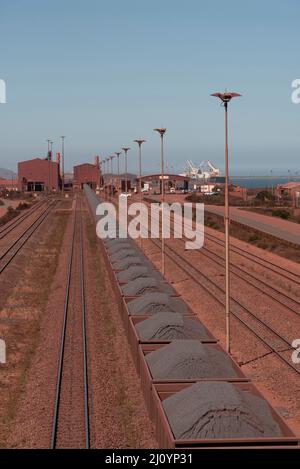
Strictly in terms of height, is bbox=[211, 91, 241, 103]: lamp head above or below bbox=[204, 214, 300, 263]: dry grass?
above

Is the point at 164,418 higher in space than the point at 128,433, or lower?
higher

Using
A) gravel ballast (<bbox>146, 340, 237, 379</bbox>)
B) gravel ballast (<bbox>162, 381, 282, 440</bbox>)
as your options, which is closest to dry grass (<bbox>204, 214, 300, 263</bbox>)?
gravel ballast (<bbox>146, 340, 237, 379</bbox>)

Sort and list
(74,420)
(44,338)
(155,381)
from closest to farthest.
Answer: (155,381), (74,420), (44,338)

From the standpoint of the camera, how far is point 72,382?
20.6 meters

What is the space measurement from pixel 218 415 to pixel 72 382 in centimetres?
854

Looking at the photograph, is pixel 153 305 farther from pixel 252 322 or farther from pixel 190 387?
pixel 190 387

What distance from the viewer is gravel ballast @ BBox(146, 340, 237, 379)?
16578mm

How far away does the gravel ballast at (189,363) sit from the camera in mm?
16578

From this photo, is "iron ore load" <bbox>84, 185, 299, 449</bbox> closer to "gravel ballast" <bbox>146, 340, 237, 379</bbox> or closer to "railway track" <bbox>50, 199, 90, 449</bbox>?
"gravel ballast" <bbox>146, 340, 237, 379</bbox>

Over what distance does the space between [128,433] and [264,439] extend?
4801 millimetres

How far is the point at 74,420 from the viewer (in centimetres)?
1728

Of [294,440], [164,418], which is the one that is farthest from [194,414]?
[294,440]

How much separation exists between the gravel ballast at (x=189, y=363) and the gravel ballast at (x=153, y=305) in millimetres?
5357
